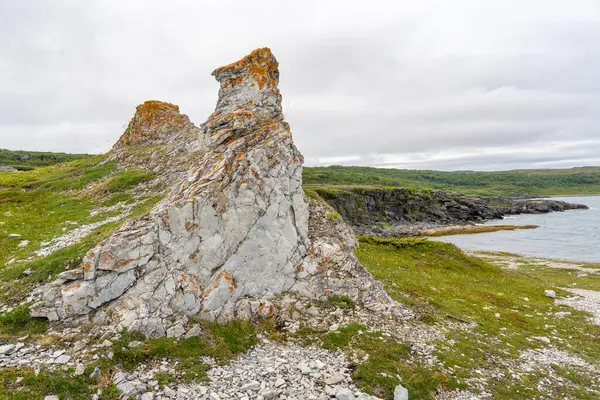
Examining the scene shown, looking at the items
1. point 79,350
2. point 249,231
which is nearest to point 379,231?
point 249,231

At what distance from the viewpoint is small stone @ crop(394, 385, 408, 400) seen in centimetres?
1253

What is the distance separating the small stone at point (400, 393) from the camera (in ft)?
41.1

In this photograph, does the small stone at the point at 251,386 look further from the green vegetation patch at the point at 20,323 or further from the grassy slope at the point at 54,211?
the grassy slope at the point at 54,211

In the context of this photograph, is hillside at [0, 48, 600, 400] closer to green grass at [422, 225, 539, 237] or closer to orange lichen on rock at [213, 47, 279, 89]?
orange lichen on rock at [213, 47, 279, 89]

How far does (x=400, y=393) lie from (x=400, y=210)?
4586 inches

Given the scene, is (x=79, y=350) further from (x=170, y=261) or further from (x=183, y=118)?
(x=183, y=118)

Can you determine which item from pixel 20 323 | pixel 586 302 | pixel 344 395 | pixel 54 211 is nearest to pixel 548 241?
pixel 586 302

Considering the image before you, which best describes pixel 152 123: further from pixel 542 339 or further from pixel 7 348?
pixel 542 339

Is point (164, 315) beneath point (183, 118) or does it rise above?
beneath

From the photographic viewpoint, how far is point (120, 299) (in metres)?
14.8

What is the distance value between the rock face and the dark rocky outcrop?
6813cm

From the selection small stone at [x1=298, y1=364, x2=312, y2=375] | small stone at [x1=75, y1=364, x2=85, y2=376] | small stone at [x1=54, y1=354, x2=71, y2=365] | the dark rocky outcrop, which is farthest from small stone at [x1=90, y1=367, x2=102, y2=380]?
the dark rocky outcrop

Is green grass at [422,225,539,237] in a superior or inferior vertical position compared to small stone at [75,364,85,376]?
inferior

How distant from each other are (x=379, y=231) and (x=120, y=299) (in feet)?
268
